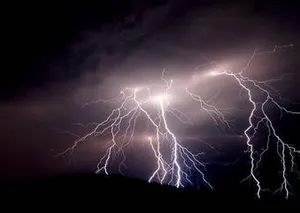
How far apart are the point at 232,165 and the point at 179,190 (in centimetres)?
4937

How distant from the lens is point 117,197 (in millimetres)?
11070

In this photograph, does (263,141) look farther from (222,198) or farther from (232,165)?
(222,198)

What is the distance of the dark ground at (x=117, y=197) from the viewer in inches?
405

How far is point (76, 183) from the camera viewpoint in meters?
12.9

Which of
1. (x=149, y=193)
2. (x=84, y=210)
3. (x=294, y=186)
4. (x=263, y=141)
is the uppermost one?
(x=263, y=141)

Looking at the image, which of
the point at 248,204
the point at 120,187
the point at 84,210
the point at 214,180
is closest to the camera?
the point at 84,210

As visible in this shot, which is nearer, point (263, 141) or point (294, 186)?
point (294, 186)

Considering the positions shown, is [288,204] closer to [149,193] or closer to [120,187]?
[149,193]

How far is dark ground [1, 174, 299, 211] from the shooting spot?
10.3 m

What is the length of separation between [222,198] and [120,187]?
303cm

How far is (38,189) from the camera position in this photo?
12.1 m

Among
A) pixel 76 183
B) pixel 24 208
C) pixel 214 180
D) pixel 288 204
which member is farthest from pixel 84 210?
pixel 214 180

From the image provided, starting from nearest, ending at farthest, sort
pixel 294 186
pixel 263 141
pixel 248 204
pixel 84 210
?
pixel 84 210
pixel 248 204
pixel 294 186
pixel 263 141

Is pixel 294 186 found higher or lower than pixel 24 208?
higher
